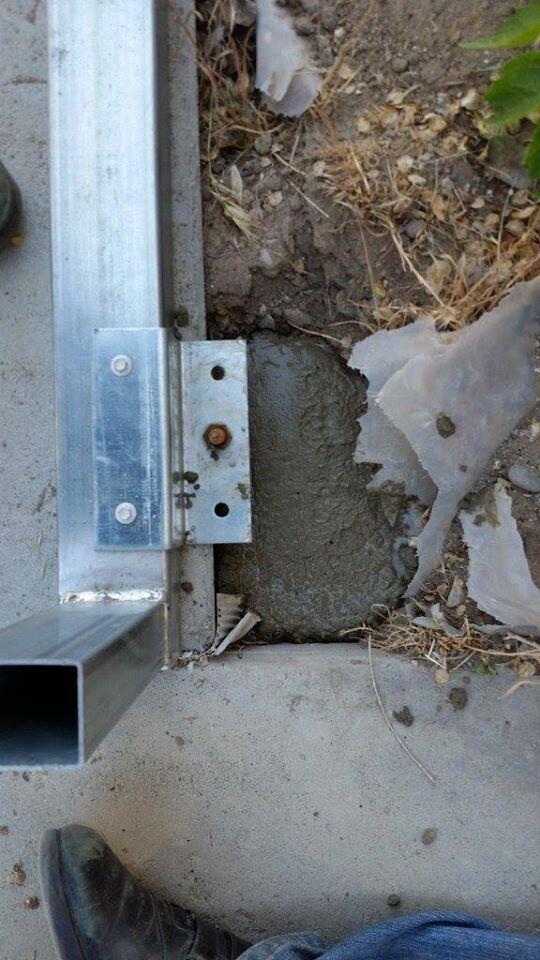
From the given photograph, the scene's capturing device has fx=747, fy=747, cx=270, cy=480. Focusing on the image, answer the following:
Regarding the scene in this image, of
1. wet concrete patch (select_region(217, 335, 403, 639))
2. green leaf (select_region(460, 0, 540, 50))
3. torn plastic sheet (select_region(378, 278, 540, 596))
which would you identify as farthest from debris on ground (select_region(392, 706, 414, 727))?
green leaf (select_region(460, 0, 540, 50))

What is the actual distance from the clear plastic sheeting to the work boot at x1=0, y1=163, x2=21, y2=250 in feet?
2.17

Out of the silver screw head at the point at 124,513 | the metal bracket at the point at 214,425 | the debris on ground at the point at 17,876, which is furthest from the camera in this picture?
the debris on ground at the point at 17,876

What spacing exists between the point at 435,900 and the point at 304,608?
1.77 ft

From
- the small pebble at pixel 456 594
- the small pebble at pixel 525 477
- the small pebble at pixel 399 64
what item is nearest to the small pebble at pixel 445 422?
the small pebble at pixel 525 477

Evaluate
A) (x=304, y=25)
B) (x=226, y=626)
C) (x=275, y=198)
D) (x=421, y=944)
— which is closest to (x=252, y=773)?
(x=226, y=626)

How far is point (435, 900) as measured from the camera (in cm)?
128

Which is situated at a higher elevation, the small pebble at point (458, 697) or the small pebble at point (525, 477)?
the small pebble at point (525, 477)

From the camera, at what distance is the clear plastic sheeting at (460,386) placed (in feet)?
4.06

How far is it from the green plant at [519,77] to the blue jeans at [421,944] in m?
1.18

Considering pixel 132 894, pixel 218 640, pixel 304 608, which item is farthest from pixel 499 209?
pixel 132 894

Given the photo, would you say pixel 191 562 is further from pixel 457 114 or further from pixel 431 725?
pixel 457 114

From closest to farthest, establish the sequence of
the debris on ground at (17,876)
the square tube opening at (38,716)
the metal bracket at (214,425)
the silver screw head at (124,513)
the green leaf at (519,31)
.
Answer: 1. the square tube opening at (38,716)
2. the green leaf at (519,31)
3. the silver screw head at (124,513)
4. the metal bracket at (214,425)
5. the debris on ground at (17,876)

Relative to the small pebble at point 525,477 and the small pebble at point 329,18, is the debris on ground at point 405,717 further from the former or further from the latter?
the small pebble at point 329,18

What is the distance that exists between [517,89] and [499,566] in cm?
73
